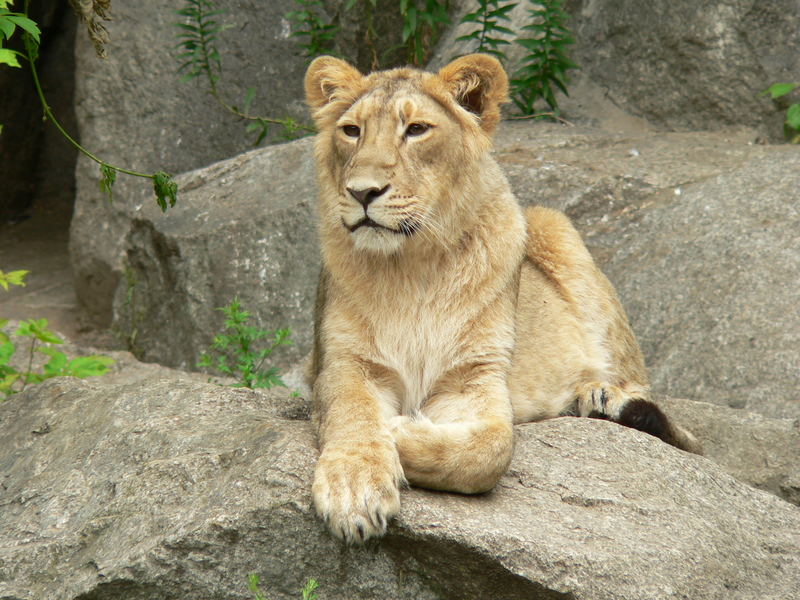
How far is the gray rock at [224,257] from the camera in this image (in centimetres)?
661

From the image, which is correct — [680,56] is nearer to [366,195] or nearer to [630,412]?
Answer: [630,412]

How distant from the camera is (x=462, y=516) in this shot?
292 cm

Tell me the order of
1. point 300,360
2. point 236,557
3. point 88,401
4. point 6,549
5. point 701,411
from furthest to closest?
1. point 300,360
2. point 701,411
3. point 88,401
4. point 6,549
5. point 236,557

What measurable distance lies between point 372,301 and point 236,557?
47.8 inches

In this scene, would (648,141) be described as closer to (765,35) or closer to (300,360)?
(765,35)

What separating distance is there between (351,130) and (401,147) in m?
0.26

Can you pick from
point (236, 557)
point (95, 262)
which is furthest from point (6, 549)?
point (95, 262)

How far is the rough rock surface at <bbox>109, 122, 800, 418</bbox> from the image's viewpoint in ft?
18.0

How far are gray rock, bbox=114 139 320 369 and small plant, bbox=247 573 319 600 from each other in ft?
11.5

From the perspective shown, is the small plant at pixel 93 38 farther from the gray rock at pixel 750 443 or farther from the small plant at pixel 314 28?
the small plant at pixel 314 28

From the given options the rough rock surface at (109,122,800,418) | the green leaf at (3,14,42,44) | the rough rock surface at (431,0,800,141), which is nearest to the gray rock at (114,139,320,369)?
the rough rock surface at (109,122,800,418)

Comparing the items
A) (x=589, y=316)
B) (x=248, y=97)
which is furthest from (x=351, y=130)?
(x=248, y=97)

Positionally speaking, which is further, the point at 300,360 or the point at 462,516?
the point at 300,360

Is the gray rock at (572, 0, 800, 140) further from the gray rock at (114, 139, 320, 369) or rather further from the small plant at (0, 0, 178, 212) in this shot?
the small plant at (0, 0, 178, 212)
